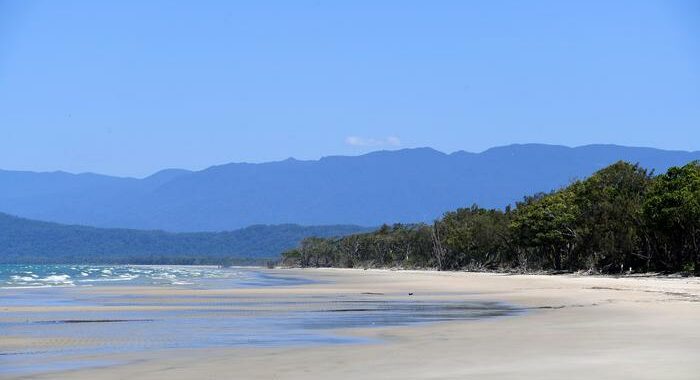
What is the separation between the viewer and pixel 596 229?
78312 mm

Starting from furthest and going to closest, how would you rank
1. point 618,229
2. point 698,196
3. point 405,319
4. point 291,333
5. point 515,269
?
point 515,269, point 618,229, point 698,196, point 405,319, point 291,333

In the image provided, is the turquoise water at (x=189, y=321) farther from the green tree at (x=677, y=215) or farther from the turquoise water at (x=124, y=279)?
the turquoise water at (x=124, y=279)

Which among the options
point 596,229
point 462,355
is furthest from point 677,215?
point 462,355

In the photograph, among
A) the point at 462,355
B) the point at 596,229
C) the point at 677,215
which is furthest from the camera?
the point at 596,229

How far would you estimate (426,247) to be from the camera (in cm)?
13925

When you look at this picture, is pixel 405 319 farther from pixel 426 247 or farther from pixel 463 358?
pixel 426 247

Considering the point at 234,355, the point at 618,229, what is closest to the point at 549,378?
the point at 234,355

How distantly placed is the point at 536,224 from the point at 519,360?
7251 centimetres

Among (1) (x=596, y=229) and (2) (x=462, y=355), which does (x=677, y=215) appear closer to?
(1) (x=596, y=229)

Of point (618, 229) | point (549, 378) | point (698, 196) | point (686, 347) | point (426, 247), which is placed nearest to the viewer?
point (549, 378)

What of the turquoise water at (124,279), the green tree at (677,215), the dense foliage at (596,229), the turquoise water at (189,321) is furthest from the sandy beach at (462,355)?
the turquoise water at (124,279)

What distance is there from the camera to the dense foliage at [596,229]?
66812 mm

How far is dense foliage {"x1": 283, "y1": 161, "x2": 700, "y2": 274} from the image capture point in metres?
66.8

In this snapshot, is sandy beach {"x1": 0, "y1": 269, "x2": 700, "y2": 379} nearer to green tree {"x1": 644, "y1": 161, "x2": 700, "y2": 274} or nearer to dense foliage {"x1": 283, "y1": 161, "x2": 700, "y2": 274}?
green tree {"x1": 644, "y1": 161, "x2": 700, "y2": 274}
